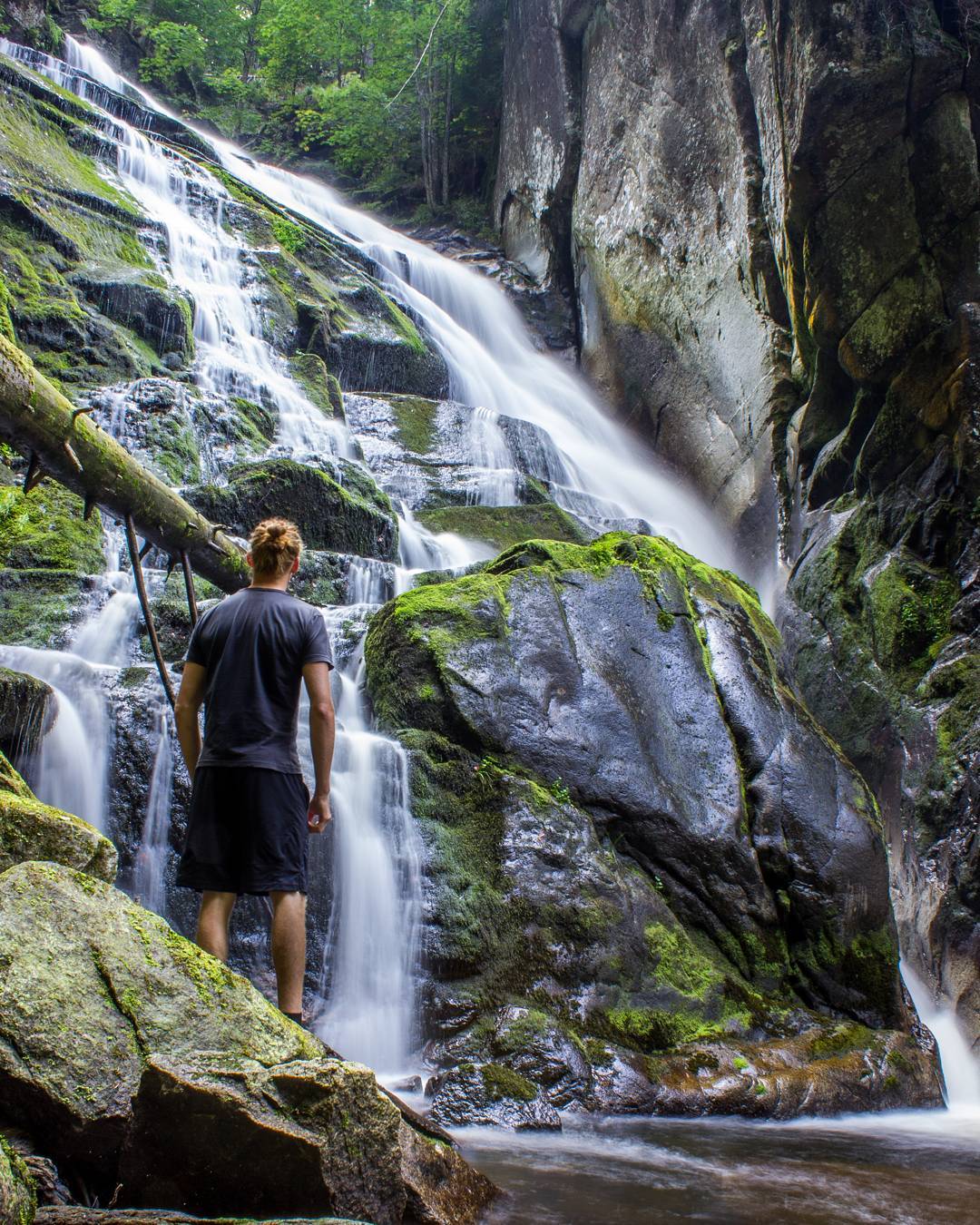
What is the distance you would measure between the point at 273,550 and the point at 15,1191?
2.42 metres

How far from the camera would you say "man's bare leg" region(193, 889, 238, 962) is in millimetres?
3428

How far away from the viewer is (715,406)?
15211 mm

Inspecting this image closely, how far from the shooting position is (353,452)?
12.9 m

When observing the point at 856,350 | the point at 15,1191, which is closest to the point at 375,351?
the point at 856,350

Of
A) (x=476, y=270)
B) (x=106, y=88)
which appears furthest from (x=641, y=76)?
(x=106, y=88)

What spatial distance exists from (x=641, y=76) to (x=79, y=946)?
17.9 m

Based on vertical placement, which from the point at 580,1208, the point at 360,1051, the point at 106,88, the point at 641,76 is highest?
the point at 106,88

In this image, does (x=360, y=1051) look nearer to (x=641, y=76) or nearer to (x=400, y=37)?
(x=641, y=76)

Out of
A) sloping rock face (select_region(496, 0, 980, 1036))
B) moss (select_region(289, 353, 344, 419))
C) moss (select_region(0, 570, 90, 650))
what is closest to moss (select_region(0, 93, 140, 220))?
moss (select_region(289, 353, 344, 419))

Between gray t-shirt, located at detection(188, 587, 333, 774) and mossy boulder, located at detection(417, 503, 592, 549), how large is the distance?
776cm

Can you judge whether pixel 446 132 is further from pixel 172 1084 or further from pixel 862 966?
pixel 172 1084

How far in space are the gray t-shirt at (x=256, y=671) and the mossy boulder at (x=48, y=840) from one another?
20.6 inches

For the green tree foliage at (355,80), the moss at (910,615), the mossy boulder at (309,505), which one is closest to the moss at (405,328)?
the mossy boulder at (309,505)

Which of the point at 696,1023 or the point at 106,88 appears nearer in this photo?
the point at 696,1023
